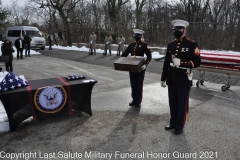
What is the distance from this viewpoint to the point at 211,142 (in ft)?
12.3

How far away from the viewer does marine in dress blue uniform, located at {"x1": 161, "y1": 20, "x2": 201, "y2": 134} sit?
152 inches

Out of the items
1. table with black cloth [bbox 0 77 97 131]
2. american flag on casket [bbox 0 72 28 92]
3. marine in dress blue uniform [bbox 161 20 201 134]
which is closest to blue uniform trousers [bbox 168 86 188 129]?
marine in dress blue uniform [bbox 161 20 201 134]

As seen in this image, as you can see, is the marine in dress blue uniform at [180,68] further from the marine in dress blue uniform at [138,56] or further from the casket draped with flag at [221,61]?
the casket draped with flag at [221,61]

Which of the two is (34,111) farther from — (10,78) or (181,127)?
(181,127)

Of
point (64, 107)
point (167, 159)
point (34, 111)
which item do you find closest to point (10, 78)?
point (34, 111)

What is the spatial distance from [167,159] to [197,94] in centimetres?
386

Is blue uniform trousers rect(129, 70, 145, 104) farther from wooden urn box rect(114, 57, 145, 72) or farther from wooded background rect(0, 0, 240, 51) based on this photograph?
wooded background rect(0, 0, 240, 51)

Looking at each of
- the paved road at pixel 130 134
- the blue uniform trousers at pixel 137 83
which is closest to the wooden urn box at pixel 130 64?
the blue uniform trousers at pixel 137 83

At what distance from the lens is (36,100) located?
418 cm

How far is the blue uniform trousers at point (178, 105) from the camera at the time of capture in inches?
158

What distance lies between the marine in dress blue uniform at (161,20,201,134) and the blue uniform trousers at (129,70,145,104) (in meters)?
1.19

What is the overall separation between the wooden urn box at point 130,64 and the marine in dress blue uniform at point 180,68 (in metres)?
0.81

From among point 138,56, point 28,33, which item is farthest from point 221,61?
point 28,33

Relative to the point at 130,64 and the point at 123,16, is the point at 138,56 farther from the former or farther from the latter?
the point at 123,16
